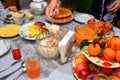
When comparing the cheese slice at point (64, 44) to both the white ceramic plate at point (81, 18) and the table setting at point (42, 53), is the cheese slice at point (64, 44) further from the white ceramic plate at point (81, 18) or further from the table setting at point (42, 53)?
the white ceramic plate at point (81, 18)

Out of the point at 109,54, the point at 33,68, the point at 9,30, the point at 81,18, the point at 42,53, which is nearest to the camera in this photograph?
the point at 109,54

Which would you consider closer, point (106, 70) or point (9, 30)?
point (106, 70)

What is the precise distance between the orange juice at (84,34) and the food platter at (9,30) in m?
0.42

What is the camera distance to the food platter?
135cm

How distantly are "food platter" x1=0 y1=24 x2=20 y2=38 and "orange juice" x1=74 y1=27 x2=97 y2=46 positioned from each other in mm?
419

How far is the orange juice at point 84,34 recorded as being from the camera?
1179 mm

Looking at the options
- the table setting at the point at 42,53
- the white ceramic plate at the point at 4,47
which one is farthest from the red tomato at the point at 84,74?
the white ceramic plate at the point at 4,47

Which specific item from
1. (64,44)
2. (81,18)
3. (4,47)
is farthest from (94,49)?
(81,18)

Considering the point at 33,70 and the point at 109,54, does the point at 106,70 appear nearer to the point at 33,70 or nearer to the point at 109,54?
the point at 109,54

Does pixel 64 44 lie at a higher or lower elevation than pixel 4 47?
higher

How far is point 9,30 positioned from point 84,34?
0.53 m

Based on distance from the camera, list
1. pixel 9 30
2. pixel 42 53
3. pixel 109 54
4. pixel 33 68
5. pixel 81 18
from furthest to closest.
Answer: pixel 81 18 → pixel 9 30 → pixel 42 53 → pixel 33 68 → pixel 109 54

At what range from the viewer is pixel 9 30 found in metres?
1.40

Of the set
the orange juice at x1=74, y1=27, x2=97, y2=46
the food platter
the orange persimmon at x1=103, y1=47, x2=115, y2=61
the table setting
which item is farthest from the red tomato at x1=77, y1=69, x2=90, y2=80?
the food platter
